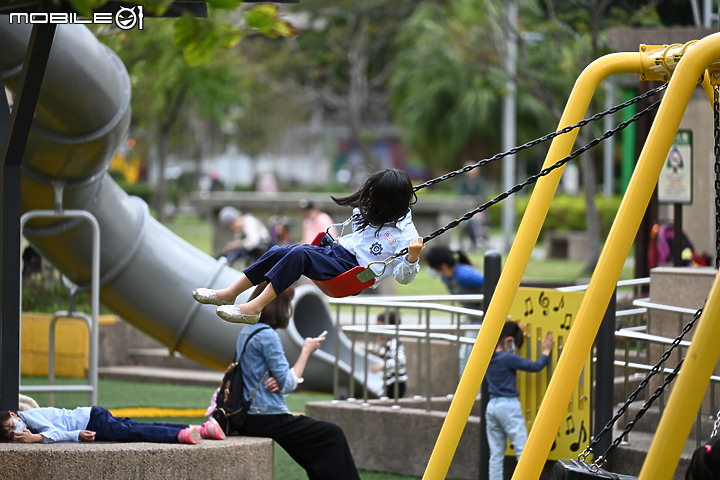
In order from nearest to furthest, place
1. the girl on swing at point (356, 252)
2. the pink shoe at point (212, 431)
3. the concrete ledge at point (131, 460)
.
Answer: the girl on swing at point (356, 252)
the concrete ledge at point (131, 460)
the pink shoe at point (212, 431)

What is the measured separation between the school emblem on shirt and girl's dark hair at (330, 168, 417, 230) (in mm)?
89

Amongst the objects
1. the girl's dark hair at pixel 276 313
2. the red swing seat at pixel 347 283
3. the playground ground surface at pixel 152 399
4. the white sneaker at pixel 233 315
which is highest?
the red swing seat at pixel 347 283

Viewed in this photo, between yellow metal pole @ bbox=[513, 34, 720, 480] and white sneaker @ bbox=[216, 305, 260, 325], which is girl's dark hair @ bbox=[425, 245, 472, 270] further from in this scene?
yellow metal pole @ bbox=[513, 34, 720, 480]

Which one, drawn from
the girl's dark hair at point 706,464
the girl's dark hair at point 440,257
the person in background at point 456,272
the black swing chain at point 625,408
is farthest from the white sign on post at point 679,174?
the girl's dark hair at point 706,464

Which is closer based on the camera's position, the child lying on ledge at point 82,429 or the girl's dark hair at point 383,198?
the girl's dark hair at point 383,198

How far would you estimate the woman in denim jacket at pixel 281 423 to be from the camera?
6.99m

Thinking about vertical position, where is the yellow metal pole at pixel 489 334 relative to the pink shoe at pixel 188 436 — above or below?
above

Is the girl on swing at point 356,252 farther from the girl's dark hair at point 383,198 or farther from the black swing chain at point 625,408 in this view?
the black swing chain at point 625,408

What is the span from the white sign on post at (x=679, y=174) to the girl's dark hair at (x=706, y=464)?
7058 mm

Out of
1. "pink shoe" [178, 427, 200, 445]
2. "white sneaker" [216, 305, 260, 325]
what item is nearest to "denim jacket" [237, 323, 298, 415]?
"pink shoe" [178, 427, 200, 445]

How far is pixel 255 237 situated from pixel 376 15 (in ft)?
71.6

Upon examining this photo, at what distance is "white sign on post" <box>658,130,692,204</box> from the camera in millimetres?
11172

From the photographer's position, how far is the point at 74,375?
41.9ft

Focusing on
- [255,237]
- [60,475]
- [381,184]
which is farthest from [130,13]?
[255,237]
